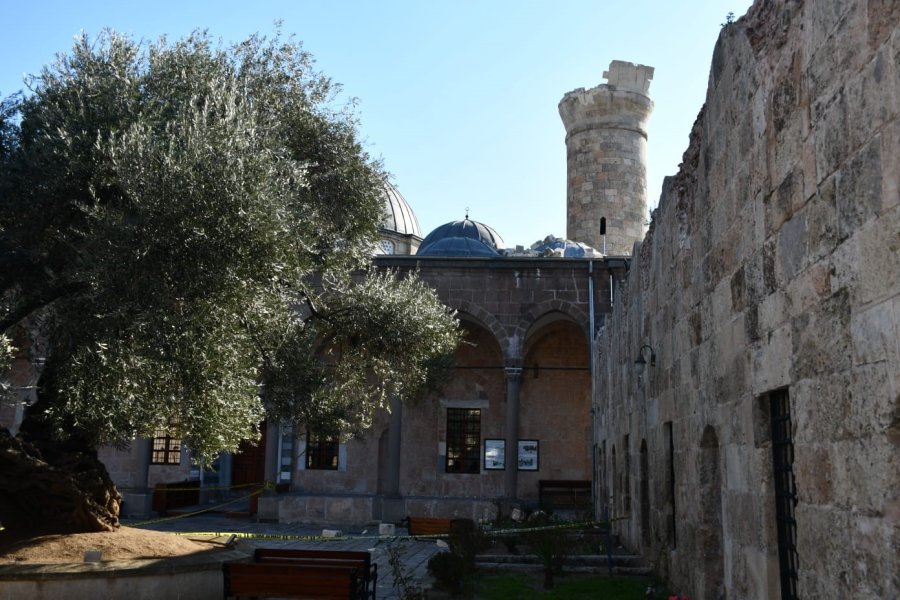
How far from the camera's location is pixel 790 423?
4.17m

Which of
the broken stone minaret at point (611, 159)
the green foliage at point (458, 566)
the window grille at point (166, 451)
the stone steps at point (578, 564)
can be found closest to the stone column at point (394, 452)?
the window grille at point (166, 451)

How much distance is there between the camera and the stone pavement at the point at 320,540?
9.71m

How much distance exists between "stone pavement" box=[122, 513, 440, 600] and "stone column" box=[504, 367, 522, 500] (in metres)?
2.41

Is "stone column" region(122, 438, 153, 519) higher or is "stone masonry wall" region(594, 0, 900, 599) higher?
"stone masonry wall" region(594, 0, 900, 599)

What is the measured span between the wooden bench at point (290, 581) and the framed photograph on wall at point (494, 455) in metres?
13.0

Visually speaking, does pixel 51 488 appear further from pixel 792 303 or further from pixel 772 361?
pixel 792 303

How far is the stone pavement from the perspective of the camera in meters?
9.71

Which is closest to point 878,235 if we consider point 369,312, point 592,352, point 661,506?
point 661,506

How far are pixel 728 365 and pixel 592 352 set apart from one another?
38.8 ft

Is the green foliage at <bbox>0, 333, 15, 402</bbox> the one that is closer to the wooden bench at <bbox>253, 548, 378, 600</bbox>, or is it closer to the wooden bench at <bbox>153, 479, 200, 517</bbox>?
the wooden bench at <bbox>253, 548, 378, 600</bbox>

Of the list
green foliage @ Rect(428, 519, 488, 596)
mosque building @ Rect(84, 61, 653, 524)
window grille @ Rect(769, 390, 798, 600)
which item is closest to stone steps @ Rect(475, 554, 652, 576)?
green foliage @ Rect(428, 519, 488, 596)

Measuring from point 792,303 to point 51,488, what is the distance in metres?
6.45

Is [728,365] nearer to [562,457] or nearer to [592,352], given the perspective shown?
[592,352]

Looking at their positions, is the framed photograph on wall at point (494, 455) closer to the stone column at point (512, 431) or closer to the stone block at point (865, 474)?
the stone column at point (512, 431)
